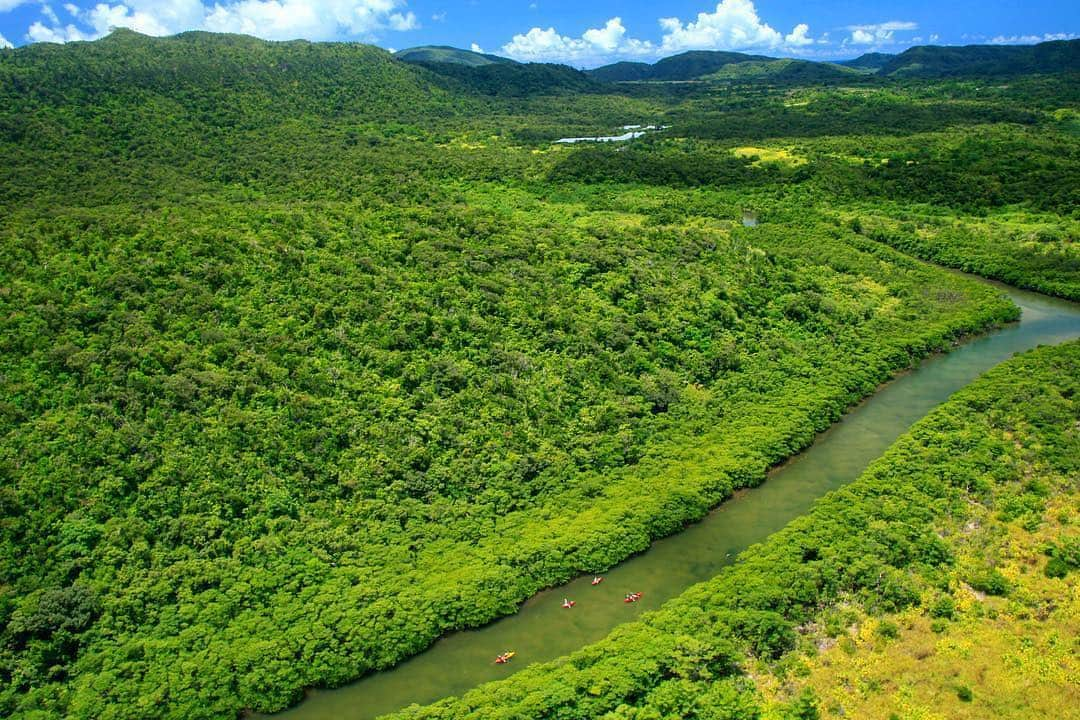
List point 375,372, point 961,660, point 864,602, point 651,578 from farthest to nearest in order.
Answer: point 375,372 → point 651,578 → point 864,602 → point 961,660

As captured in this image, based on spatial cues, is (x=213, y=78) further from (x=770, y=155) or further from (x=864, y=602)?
(x=864, y=602)

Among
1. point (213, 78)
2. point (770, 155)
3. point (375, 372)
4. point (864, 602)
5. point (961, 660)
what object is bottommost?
point (961, 660)

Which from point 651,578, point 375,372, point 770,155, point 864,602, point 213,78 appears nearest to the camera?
point 864,602

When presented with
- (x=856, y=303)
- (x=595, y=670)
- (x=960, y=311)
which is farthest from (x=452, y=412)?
(x=960, y=311)

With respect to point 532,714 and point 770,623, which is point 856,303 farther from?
point 532,714

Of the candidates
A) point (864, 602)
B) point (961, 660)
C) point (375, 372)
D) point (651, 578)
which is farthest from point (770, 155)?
point (961, 660)

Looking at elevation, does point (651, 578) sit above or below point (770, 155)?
below

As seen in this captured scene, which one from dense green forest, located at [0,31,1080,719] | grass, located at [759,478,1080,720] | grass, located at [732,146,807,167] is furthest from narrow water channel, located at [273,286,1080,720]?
grass, located at [732,146,807,167]
